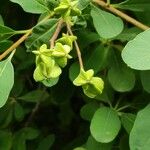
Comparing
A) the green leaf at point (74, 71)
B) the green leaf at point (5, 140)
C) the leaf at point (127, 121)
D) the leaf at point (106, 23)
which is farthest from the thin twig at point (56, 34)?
the green leaf at point (5, 140)

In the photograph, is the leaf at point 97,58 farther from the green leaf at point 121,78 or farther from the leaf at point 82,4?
the leaf at point 82,4

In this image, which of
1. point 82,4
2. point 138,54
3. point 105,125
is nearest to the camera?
point 138,54

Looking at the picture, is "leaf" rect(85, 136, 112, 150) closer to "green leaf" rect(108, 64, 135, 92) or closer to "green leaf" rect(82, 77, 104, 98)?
"green leaf" rect(108, 64, 135, 92)

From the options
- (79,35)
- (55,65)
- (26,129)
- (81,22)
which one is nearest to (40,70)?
(55,65)

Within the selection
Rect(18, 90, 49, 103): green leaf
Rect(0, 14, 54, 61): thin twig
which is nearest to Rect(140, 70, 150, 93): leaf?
Rect(0, 14, 54, 61): thin twig

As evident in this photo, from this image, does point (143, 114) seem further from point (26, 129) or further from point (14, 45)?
point (26, 129)

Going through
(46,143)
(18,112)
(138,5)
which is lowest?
(46,143)

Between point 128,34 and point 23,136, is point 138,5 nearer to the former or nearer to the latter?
point 128,34

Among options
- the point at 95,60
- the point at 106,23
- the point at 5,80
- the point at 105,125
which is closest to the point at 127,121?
the point at 105,125
